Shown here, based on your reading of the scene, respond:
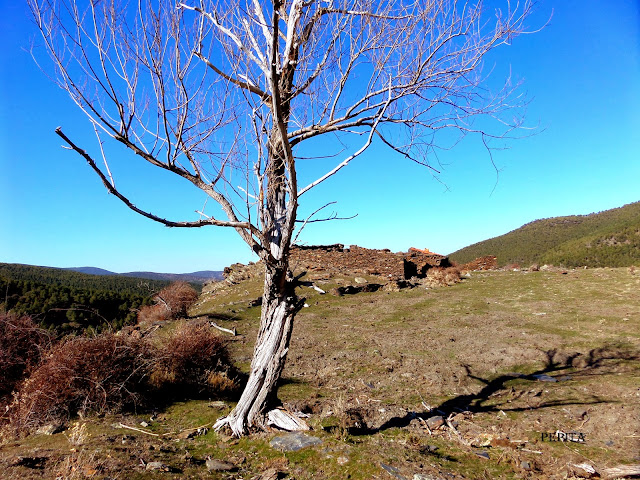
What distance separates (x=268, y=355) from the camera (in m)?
3.96

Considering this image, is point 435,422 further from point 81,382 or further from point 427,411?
point 81,382

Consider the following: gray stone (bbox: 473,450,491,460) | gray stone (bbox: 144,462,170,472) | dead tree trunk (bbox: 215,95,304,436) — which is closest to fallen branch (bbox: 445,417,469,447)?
gray stone (bbox: 473,450,491,460)

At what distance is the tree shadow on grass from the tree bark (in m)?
1.26

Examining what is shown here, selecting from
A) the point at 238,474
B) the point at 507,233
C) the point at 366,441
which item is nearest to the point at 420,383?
the point at 366,441

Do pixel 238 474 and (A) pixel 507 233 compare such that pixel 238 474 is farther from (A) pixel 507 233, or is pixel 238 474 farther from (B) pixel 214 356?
(A) pixel 507 233

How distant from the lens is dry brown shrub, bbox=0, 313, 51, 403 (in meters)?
4.83

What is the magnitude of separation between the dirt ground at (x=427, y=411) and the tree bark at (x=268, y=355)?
242 mm

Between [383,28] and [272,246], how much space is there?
103 inches

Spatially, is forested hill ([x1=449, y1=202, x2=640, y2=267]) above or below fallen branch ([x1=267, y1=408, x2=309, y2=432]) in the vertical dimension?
above

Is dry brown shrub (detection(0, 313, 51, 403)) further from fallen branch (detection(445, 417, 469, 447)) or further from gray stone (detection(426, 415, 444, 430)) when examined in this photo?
fallen branch (detection(445, 417, 469, 447))

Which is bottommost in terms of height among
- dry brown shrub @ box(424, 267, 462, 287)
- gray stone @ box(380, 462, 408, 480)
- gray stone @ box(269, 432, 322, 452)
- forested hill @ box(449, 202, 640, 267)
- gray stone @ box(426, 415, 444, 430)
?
gray stone @ box(426, 415, 444, 430)

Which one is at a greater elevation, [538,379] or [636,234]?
[636,234]

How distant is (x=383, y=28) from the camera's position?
12.7ft

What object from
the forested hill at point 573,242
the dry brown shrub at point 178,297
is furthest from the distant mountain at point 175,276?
the forested hill at point 573,242
